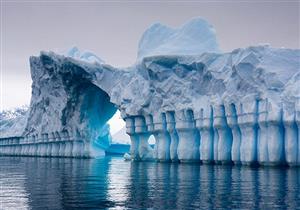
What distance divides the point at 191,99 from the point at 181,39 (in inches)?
337

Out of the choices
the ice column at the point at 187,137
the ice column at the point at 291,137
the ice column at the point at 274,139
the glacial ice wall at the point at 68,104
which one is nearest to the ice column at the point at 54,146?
the glacial ice wall at the point at 68,104

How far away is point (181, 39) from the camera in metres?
44.2

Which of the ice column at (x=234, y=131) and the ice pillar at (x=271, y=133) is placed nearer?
the ice pillar at (x=271, y=133)

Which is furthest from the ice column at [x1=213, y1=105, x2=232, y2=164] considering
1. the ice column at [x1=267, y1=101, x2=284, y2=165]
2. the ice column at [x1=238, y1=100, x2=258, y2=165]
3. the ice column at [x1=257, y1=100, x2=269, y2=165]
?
the ice column at [x1=267, y1=101, x2=284, y2=165]

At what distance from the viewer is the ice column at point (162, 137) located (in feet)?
132

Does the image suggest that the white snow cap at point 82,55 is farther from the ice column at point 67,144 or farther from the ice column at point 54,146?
the ice column at point 54,146

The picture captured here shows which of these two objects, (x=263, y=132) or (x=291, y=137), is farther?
(x=263, y=132)

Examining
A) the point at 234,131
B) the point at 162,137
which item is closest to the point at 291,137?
the point at 234,131

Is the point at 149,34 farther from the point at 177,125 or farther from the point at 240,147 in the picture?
the point at 240,147

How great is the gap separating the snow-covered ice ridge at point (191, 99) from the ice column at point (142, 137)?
0.28 feet

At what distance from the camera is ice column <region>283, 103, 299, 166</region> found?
27.9 metres

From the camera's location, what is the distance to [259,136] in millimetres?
30922

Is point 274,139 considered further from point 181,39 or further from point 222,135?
point 181,39

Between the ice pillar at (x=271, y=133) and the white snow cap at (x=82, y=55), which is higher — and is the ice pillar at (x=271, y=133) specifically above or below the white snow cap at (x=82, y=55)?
below
